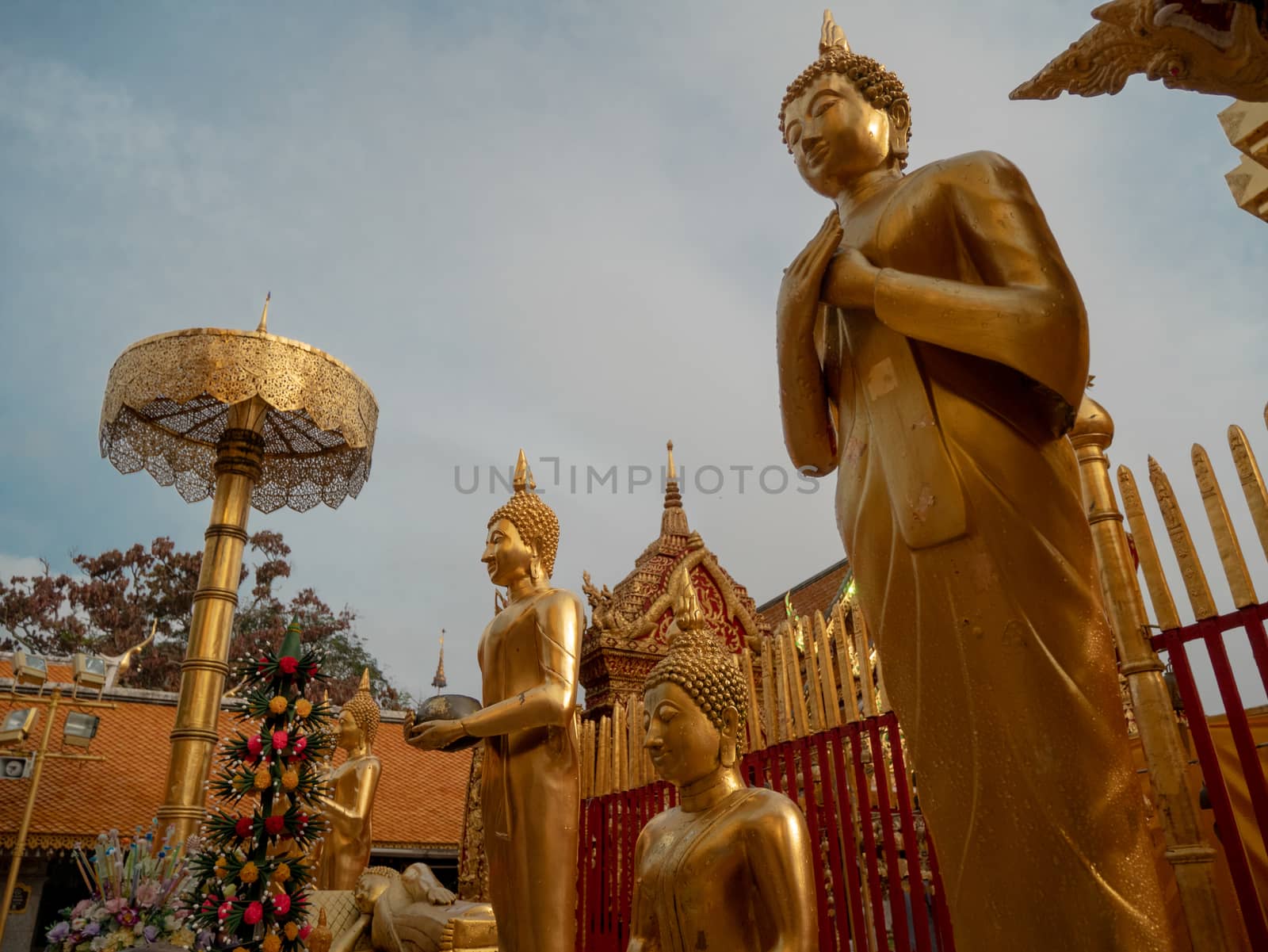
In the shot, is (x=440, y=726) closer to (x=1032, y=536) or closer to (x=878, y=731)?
(x=878, y=731)

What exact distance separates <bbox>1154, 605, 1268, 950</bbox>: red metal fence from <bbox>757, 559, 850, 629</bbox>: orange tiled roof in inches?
403

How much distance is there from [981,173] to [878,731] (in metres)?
2.01

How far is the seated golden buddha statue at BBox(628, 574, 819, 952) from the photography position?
79.8 inches

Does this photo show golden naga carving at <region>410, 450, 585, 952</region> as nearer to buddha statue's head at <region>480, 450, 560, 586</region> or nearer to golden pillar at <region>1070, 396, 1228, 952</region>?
buddha statue's head at <region>480, 450, 560, 586</region>

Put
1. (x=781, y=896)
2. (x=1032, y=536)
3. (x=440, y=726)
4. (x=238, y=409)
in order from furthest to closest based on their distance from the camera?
1. (x=238, y=409)
2. (x=440, y=726)
3. (x=781, y=896)
4. (x=1032, y=536)

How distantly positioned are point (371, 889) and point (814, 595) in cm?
1003

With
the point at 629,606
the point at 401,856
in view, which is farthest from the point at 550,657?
the point at 401,856

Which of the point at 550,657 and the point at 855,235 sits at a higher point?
the point at 855,235

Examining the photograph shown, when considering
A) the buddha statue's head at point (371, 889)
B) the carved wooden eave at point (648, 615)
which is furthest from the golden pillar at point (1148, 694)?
the carved wooden eave at point (648, 615)

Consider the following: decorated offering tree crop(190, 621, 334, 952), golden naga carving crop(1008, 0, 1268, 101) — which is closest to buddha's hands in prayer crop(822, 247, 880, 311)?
golden naga carving crop(1008, 0, 1268, 101)

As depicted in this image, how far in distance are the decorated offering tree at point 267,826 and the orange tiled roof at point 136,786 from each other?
7.59 metres

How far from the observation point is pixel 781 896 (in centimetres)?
200

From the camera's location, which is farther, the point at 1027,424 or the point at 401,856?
the point at 401,856

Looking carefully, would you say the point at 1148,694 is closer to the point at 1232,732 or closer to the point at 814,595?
the point at 1232,732
